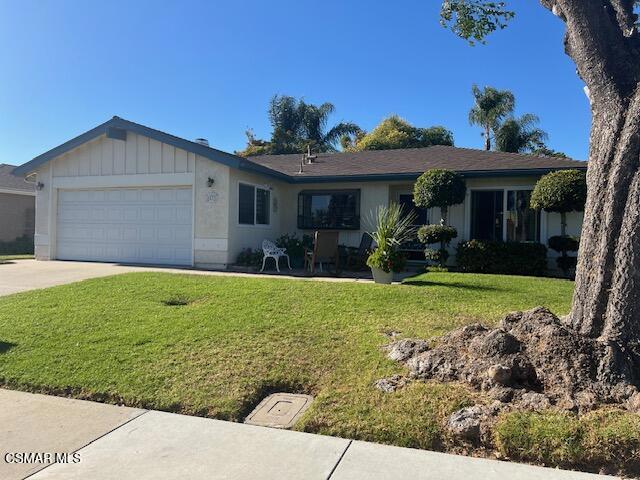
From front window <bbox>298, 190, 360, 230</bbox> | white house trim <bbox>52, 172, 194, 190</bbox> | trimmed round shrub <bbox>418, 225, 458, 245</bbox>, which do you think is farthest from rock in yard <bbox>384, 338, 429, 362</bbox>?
front window <bbox>298, 190, 360, 230</bbox>

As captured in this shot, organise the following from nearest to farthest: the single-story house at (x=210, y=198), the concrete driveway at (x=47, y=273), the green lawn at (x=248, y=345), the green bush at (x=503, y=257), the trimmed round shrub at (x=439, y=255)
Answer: the green lawn at (x=248, y=345), the concrete driveway at (x=47, y=273), the green bush at (x=503, y=257), the single-story house at (x=210, y=198), the trimmed round shrub at (x=439, y=255)

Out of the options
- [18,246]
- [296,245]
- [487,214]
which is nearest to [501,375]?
[296,245]

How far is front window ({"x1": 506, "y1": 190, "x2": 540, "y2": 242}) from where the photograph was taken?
1411 centimetres

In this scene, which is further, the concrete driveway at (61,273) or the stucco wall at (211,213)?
the stucco wall at (211,213)

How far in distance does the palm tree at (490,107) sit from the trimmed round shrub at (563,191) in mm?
23515

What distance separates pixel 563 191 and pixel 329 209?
6.97 m

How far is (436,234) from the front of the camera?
13.3 meters

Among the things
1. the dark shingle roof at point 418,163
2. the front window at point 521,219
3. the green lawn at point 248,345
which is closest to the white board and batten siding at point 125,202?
the dark shingle roof at point 418,163

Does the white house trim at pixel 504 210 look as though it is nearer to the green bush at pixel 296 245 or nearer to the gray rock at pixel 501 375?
the green bush at pixel 296 245

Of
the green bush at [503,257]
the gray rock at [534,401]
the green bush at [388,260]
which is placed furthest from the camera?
the green bush at [503,257]

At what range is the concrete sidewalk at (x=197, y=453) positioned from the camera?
3303 millimetres

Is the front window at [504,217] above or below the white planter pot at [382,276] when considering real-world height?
above

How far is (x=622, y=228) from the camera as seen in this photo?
14.9 feet

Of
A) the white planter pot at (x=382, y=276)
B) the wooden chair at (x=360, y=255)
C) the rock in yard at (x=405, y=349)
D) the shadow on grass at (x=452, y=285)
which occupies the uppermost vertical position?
the wooden chair at (x=360, y=255)
